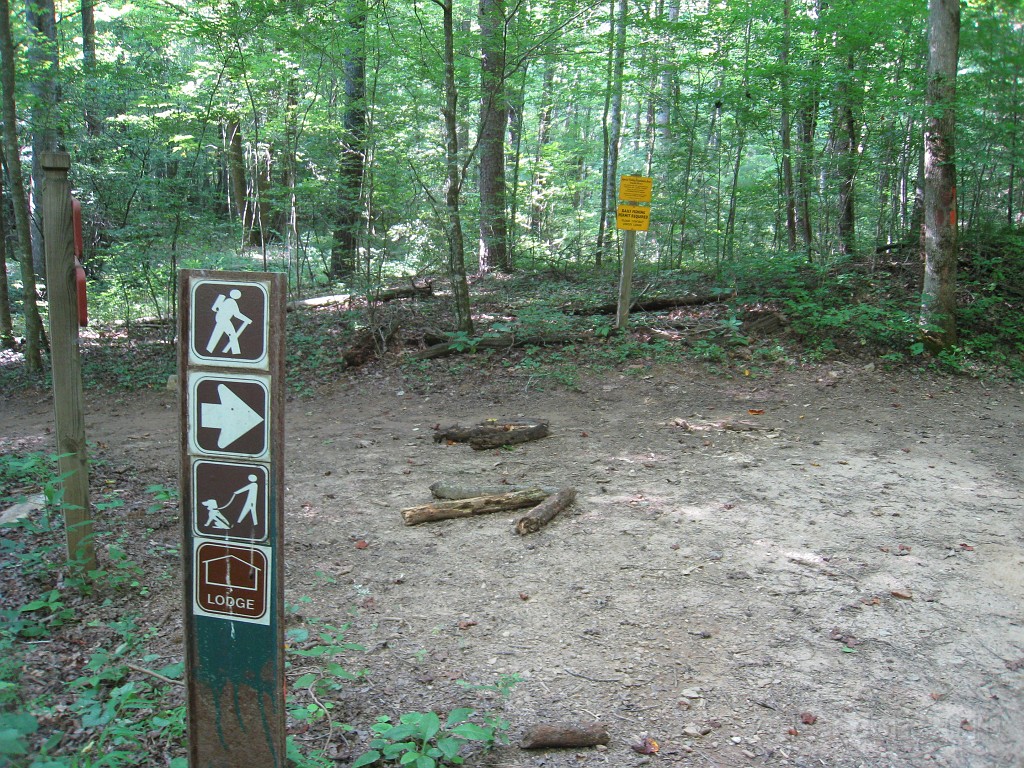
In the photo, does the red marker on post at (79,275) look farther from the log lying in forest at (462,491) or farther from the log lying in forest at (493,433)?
the log lying in forest at (493,433)

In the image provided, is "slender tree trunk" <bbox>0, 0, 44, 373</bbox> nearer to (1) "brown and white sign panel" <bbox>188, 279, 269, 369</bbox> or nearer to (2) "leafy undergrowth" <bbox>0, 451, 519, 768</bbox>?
(2) "leafy undergrowth" <bbox>0, 451, 519, 768</bbox>

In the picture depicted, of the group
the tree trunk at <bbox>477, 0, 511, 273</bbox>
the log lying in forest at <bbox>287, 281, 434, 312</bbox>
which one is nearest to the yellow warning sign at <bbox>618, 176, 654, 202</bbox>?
the tree trunk at <bbox>477, 0, 511, 273</bbox>

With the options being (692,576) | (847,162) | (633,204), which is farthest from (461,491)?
(847,162)

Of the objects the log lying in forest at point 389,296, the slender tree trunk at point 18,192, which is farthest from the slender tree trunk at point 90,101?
the log lying in forest at point 389,296

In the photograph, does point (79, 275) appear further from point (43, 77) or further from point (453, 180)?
point (43, 77)

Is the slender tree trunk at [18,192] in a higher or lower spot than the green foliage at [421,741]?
higher

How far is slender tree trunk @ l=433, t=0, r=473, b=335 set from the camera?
848cm

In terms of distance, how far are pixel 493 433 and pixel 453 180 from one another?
3.90 meters

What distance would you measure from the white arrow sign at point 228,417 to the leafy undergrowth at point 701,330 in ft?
21.8

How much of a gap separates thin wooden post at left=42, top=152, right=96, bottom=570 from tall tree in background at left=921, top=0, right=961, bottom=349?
889cm

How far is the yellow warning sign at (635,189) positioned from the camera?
8898 mm

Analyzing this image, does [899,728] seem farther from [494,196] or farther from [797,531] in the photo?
[494,196]

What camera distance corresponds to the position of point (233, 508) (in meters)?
1.94

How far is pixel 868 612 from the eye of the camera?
365cm
